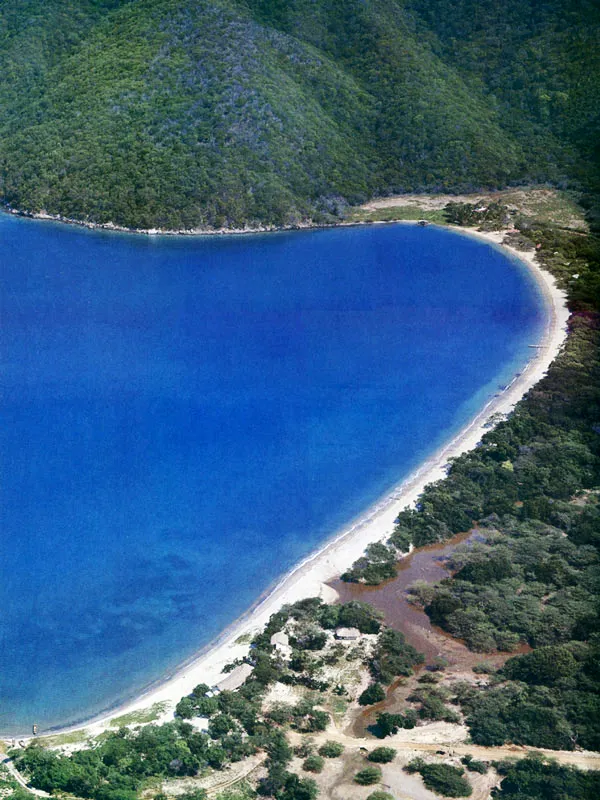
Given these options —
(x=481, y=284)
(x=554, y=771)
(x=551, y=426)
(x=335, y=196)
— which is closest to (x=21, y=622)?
(x=554, y=771)

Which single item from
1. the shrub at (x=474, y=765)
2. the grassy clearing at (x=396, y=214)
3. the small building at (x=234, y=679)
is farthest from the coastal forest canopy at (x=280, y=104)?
the shrub at (x=474, y=765)

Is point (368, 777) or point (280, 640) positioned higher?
point (280, 640)

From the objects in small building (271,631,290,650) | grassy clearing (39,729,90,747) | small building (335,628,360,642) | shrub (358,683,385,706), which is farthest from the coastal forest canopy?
shrub (358,683,385,706)

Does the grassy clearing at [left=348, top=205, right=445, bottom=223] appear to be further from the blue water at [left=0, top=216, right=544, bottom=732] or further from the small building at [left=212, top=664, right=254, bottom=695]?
the small building at [left=212, top=664, right=254, bottom=695]

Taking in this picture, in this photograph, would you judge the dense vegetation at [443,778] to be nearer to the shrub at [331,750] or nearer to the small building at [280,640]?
the shrub at [331,750]

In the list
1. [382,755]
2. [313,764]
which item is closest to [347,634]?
Answer: [382,755]

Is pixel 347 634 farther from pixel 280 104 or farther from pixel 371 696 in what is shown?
pixel 280 104

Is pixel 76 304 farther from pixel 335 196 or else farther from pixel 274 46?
pixel 274 46
